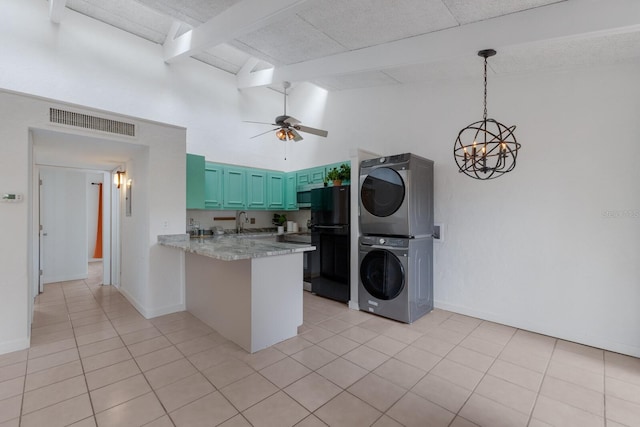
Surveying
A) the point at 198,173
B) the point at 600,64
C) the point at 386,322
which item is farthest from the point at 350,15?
the point at 386,322

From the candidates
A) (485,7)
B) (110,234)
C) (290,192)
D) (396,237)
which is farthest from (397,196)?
(110,234)

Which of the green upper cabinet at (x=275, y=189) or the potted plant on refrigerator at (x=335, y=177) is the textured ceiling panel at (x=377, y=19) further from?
the green upper cabinet at (x=275, y=189)

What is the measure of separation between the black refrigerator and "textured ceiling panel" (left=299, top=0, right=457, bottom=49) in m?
1.92

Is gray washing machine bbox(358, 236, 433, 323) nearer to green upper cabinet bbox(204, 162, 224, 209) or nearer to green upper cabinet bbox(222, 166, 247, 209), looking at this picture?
green upper cabinet bbox(222, 166, 247, 209)

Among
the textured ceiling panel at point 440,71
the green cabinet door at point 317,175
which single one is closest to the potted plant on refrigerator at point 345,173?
the green cabinet door at point 317,175

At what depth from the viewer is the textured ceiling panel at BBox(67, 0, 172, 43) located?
3.95 m

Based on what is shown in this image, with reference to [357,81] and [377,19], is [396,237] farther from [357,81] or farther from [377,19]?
[357,81]

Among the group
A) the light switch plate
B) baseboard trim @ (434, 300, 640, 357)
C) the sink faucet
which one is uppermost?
the light switch plate

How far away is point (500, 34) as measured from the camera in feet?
8.20

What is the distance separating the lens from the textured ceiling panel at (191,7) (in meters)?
3.02

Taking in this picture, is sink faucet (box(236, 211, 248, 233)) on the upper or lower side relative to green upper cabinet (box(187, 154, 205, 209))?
lower

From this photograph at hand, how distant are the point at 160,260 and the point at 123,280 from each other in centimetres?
150

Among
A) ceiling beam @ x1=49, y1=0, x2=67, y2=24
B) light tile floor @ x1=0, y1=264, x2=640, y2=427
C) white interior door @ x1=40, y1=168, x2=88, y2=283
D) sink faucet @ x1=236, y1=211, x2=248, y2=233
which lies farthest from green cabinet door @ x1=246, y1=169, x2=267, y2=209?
white interior door @ x1=40, y1=168, x2=88, y2=283

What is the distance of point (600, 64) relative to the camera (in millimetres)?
2766
